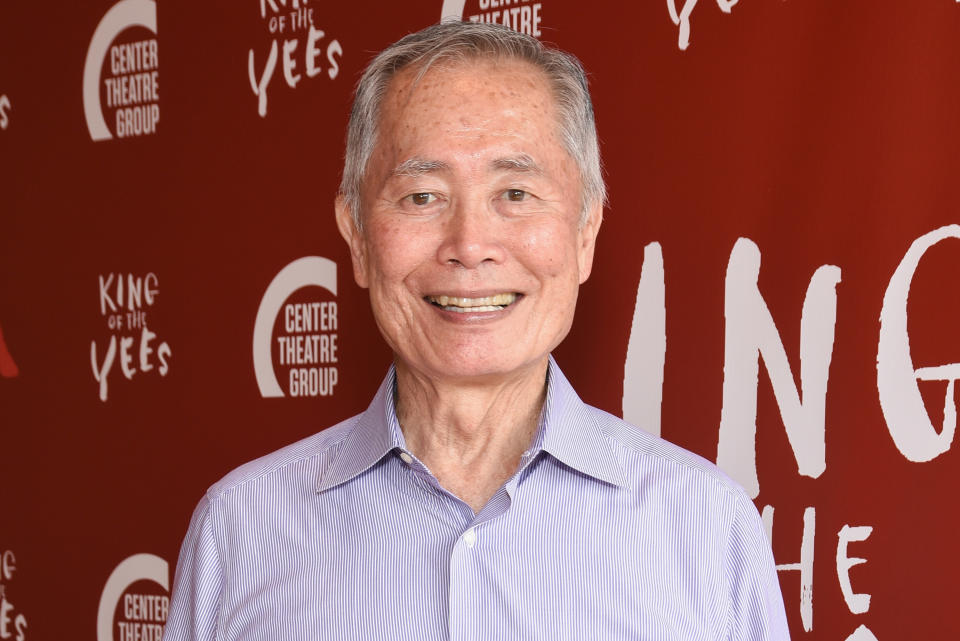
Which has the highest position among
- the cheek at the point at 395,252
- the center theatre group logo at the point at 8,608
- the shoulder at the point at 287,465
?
the cheek at the point at 395,252

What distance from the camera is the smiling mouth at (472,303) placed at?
1.35m

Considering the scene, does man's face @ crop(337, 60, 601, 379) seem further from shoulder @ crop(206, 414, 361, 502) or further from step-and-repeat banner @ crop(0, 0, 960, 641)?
step-and-repeat banner @ crop(0, 0, 960, 641)

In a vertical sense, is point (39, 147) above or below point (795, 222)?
above

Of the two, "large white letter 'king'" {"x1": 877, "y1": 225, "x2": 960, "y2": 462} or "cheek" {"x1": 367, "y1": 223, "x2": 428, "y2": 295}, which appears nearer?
"cheek" {"x1": 367, "y1": 223, "x2": 428, "y2": 295}

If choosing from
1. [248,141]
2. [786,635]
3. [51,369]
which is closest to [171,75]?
[248,141]

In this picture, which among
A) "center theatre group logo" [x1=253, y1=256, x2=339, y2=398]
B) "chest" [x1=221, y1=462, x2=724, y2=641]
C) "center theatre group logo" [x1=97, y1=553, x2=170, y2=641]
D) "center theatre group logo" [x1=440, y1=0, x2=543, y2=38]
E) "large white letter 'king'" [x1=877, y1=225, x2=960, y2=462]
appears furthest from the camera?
"center theatre group logo" [x1=97, y1=553, x2=170, y2=641]

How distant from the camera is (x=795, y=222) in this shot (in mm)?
1706

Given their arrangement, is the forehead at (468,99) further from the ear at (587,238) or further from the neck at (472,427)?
the neck at (472,427)

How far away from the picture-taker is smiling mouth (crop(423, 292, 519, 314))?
1348 millimetres

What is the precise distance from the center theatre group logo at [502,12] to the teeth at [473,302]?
748 mm

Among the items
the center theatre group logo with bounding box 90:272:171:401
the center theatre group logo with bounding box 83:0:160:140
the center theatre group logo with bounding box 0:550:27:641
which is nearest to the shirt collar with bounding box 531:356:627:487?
the center theatre group logo with bounding box 90:272:171:401

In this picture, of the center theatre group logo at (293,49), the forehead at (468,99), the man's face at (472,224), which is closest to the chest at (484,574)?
the man's face at (472,224)

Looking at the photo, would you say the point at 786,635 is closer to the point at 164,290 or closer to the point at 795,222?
the point at 795,222

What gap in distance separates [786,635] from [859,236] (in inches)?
24.0
